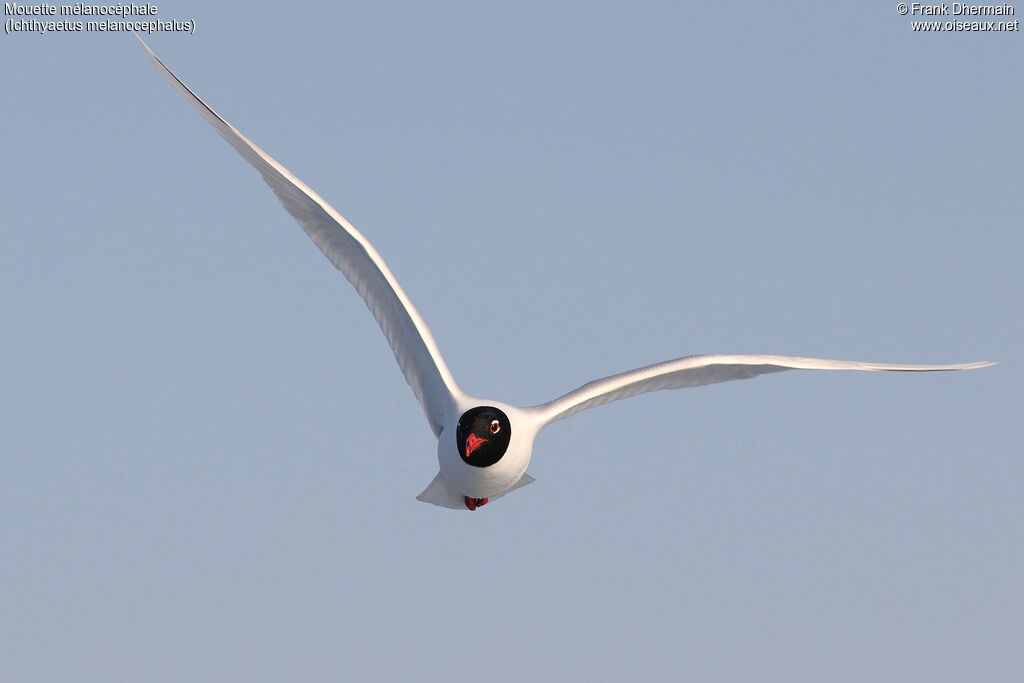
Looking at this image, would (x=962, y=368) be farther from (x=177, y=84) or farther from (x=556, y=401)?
(x=177, y=84)

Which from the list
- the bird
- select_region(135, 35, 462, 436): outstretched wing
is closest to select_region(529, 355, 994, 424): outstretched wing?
the bird

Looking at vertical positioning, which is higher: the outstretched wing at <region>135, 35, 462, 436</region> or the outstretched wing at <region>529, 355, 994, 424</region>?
the outstretched wing at <region>135, 35, 462, 436</region>

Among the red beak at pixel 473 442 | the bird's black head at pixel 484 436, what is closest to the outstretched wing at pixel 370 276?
the bird's black head at pixel 484 436

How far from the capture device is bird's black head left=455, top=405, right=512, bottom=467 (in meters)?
27.9

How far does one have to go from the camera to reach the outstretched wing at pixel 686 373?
2914cm

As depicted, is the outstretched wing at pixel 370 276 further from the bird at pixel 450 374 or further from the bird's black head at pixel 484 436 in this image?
the bird's black head at pixel 484 436

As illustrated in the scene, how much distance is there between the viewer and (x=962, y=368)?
104 ft

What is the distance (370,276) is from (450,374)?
247 cm

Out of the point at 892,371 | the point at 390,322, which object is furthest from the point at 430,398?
the point at 892,371

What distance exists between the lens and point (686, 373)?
30.9 metres

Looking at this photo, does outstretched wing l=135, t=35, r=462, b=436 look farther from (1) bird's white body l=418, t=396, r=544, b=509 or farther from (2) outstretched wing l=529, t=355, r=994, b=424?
(2) outstretched wing l=529, t=355, r=994, b=424

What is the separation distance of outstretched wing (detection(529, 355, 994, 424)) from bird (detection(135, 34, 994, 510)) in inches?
0.8

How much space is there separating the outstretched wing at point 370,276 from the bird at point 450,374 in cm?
2

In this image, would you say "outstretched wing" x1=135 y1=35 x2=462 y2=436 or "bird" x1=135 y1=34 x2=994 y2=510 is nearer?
"bird" x1=135 y1=34 x2=994 y2=510
